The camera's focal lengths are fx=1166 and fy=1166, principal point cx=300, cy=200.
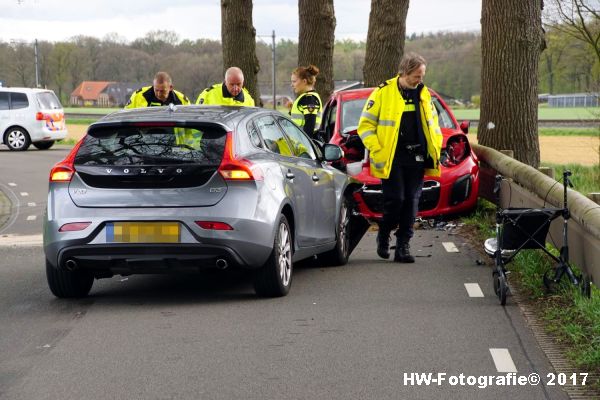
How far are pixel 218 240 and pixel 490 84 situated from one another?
8.72 m

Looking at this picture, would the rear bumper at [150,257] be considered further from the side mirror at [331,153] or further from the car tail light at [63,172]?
the side mirror at [331,153]

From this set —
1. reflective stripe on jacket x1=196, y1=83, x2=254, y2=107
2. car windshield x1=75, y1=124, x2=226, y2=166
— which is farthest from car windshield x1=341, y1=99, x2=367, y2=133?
car windshield x1=75, y1=124, x2=226, y2=166

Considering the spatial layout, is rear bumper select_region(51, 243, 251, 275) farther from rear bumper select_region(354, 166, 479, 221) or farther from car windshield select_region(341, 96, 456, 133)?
car windshield select_region(341, 96, 456, 133)

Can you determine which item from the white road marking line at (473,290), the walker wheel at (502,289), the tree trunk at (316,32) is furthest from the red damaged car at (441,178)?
the tree trunk at (316,32)

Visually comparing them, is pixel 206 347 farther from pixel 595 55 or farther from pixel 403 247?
pixel 595 55

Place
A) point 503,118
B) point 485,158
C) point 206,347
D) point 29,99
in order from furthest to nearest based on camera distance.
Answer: point 29,99
point 503,118
point 485,158
point 206,347

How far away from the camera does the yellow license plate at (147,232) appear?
7984mm

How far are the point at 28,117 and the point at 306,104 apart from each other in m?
21.0

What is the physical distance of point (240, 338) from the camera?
7109 mm

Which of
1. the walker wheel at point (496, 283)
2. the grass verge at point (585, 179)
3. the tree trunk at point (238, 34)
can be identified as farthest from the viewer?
the tree trunk at point (238, 34)

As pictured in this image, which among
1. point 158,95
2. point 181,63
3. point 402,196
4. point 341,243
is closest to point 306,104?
point 158,95

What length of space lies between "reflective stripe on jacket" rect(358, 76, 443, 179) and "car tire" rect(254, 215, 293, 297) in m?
1.88

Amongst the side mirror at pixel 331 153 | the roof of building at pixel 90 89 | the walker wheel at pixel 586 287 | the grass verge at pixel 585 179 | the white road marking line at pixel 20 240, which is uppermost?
the side mirror at pixel 331 153

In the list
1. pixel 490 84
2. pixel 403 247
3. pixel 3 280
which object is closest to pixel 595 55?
pixel 490 84
